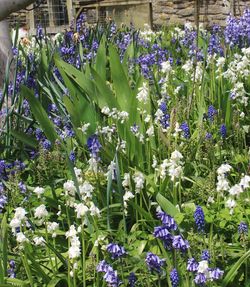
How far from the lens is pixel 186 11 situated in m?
11.3

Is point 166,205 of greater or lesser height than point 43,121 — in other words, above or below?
below

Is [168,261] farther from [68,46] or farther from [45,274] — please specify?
[68,46]

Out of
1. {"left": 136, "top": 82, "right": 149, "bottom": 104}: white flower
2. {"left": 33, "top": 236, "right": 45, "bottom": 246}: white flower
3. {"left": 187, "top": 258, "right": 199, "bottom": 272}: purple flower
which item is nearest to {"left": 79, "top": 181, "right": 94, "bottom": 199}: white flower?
{"left": 33, "top": 236, "right": 45, "bottom": 246}: white flower

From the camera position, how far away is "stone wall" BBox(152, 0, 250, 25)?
10.8m

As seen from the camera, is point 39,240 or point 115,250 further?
point 39,240

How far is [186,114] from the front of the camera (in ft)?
9.66

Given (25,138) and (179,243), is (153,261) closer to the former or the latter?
(179,243)

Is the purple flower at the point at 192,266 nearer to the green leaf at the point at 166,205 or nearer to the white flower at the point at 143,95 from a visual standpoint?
Answer: the green leaf at the point at 166,205

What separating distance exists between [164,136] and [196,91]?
0.86 m

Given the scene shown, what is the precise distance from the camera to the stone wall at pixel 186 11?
10.8m

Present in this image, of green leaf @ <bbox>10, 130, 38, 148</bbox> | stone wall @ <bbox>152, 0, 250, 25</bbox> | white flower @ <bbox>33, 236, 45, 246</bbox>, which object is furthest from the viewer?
stone wall @ <bbox>152, 0, 250, 25</bbox>

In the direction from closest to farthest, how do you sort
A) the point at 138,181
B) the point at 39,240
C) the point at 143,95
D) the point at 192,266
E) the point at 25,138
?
the point at 192,266, the point at 39,240, the point at 138,181, the point at 143,95, the point at 25,138

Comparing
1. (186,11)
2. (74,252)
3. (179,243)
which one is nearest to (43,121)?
(74,252)

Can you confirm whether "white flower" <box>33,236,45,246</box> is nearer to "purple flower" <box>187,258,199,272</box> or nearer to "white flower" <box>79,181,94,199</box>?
"white flower" <box>79,181,94,199</box>
